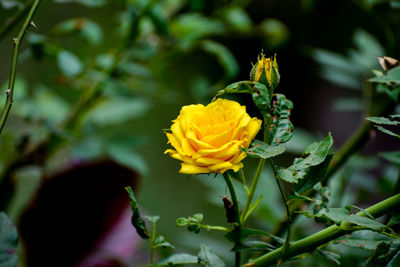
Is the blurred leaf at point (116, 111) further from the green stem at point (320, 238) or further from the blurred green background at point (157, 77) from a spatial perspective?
the green stem at point (320, 238)

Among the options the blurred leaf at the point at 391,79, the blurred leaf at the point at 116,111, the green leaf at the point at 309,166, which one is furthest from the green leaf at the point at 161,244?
the blurred leaf at the point at 116,111

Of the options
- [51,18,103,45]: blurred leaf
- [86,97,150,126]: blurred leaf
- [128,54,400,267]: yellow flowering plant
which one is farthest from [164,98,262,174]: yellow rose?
[86,97,150,126]: blurred leaf

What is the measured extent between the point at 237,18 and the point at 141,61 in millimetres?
202

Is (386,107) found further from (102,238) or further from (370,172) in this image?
(370,172)

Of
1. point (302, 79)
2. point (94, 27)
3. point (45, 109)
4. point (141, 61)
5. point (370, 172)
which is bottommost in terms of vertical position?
point (370, 172)

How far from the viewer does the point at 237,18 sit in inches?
28.0

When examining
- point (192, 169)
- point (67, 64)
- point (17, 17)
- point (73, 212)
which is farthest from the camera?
point (73, 212)

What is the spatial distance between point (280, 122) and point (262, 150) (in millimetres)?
36

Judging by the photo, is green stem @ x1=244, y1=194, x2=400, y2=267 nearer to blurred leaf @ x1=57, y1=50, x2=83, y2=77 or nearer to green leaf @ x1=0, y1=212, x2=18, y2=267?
green leaf @ x1=0, y1=212, x2=18, y2=267

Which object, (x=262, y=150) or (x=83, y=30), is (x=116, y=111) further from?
(x=262, y=150)

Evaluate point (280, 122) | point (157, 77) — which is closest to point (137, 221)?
point (280, 122)

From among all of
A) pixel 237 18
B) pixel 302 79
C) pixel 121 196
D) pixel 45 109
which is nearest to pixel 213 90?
pixel 237 18

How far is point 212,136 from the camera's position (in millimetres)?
277

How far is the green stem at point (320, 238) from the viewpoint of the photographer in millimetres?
298
